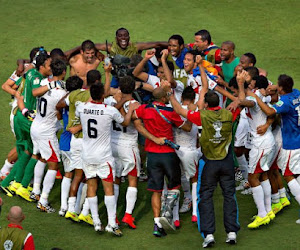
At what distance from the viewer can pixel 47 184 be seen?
44.1 feet

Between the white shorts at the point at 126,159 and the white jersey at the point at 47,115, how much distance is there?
1.21 metres

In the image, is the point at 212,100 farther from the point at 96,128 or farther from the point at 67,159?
the point at 67,159

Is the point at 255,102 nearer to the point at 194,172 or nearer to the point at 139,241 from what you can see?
the point at 194,172

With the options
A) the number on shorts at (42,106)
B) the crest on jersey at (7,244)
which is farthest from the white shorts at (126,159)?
the crest on jersey at (7,244)

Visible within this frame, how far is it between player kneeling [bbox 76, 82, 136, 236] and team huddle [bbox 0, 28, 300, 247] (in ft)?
0.05

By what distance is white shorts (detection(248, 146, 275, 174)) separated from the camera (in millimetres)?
12883

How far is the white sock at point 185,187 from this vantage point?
13284mm

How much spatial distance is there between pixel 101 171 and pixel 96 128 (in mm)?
747

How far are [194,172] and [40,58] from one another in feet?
11.6

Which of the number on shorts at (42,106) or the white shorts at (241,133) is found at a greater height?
the number on shorts at (42,106)

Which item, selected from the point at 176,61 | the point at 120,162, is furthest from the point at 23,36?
the point at 120,162

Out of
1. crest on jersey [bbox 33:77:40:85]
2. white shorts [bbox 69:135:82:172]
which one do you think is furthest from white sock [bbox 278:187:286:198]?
crest on jersey [bbox 33:77:40:85]

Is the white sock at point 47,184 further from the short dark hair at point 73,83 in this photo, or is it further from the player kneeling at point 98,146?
the short dark hair at point 73,83

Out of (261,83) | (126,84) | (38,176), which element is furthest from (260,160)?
(38,176)
